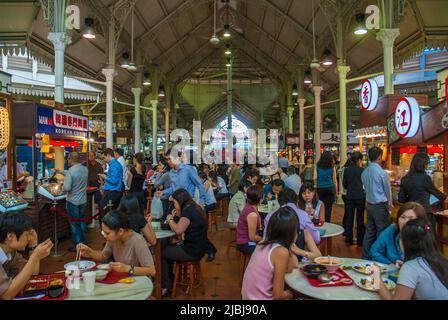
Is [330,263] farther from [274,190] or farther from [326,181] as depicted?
[326,181]

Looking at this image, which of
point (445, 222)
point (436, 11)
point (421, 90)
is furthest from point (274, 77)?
point (445, 222)

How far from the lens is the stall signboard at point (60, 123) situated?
19.9 ft

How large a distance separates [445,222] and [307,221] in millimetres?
2266

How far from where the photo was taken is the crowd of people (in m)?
2.16

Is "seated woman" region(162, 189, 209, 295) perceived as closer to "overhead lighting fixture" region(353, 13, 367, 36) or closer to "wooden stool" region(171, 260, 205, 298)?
"wooden stool" region(171, 260, 205, 298)

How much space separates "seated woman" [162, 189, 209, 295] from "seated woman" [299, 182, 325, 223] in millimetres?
1212

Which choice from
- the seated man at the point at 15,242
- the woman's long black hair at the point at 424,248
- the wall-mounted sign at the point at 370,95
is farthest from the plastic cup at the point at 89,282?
the wall-mounted sign at the point at 370,95

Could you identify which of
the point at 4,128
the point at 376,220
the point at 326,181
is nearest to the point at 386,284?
A: the point at 376,220

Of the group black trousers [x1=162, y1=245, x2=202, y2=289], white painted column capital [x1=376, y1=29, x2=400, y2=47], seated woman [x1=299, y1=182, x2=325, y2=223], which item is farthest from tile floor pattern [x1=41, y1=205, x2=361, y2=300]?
white painted column capital [x1=376, y1=29, x2=400, y2=47]

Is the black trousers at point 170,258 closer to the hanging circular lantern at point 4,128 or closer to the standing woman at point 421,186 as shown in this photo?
the standing woman at point 421,186

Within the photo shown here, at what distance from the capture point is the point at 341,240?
259 inches

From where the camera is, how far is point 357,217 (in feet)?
20.1
